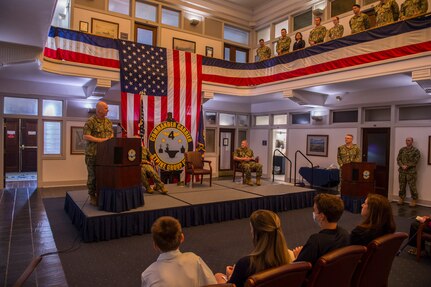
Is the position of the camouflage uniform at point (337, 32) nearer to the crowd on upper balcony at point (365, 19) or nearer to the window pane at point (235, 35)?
the crowd on upper balcony at point (365, 19)

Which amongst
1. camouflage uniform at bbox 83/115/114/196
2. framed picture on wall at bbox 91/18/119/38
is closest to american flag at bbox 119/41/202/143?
framed picture on wall at bbox 91/18/119/38

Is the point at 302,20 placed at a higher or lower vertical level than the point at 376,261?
higher

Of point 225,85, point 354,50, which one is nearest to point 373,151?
point 354,50

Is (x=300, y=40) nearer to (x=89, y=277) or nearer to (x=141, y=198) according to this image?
(x=141, y=198)

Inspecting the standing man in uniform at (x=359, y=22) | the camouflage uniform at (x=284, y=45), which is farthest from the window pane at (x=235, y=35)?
the standing man in uniform at (x=359, y=22)

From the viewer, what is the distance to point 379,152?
7.84 m

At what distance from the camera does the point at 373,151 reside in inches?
314

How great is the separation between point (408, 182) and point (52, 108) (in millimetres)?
9174

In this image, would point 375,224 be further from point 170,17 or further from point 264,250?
point 170,17

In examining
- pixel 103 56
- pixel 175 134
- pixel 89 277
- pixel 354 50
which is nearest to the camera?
pixel 89 277

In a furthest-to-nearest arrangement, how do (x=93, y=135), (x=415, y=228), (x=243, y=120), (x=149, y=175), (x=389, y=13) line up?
(x=243, y=120), (x=389, y=13), (x=149, y=175), (x=93, y=135), (x=415, y=228)

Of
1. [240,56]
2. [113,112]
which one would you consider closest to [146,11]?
[113,112]

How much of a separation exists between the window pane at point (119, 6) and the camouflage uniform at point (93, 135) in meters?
5.58

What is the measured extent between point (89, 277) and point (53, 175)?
6037 millimetres
